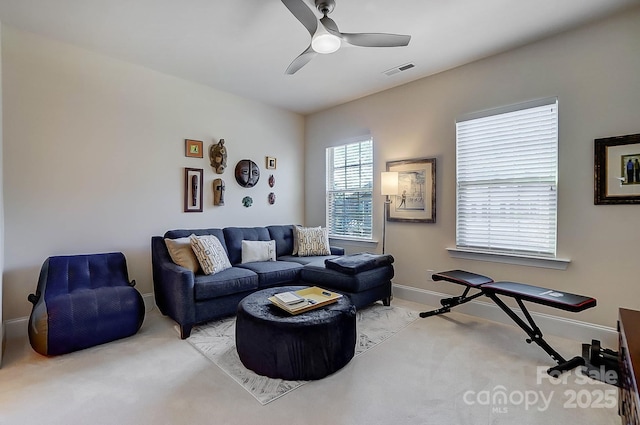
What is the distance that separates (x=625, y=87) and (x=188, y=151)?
4.43 metres

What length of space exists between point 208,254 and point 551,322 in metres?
3.41

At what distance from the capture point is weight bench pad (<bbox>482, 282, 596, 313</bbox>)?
84.4 inches

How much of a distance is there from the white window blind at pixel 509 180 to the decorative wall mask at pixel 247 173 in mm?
2756

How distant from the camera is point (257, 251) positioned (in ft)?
12.7

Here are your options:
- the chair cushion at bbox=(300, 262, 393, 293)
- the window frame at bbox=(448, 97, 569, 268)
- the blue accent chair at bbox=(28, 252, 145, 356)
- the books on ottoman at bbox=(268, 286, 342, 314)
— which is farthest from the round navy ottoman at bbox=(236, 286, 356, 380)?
the window frame at bbox=(448, 97, 569, 268)

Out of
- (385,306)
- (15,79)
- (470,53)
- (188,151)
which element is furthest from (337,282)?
(15,79)

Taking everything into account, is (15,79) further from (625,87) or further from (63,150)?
(625,87)

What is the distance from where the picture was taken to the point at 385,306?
3.62 m

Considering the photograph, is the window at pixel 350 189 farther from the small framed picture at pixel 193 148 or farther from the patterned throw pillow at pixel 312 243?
the small framed picture at pixel 193 148

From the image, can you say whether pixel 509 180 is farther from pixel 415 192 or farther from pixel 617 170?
pixel 415 192

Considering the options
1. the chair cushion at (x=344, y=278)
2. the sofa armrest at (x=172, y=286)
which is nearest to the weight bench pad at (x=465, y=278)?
the chair cushion at (x=344, y=278)

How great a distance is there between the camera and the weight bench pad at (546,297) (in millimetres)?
2144

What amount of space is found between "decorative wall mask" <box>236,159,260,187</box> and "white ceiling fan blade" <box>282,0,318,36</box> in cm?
241

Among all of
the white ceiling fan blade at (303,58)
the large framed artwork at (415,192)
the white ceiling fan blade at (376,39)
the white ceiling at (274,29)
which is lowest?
the large framed artwork at (415,192)
